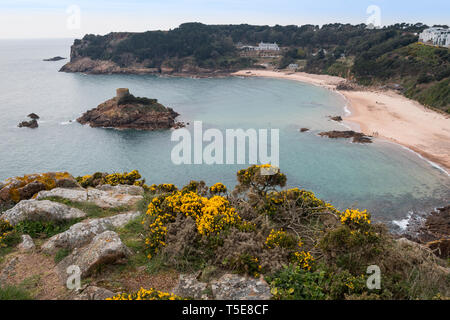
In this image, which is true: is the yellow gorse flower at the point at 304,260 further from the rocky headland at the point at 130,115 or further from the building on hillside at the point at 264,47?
the building on hillside at the point at 264,47

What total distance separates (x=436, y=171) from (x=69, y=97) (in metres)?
70.1

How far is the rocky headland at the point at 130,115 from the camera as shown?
49781 mm

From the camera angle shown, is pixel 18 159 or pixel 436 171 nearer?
pixel 436 171

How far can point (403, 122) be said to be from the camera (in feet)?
152

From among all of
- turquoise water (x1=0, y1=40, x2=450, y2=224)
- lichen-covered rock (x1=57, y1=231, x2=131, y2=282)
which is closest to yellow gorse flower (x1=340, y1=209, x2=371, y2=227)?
lichen-covered rock (x1=57, y1=231, x2=131, y2=282)

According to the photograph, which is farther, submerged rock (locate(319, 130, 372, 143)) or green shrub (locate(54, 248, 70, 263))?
submerged rock (locate(319, 130, 372, 143))

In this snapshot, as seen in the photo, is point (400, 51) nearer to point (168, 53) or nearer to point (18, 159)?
point (168, 53)

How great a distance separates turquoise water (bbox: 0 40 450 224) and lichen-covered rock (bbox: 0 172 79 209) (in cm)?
1567

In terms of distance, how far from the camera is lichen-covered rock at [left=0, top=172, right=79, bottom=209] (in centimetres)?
1288

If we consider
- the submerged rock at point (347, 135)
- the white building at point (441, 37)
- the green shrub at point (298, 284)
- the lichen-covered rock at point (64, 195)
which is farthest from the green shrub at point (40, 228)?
the white building at point (441, 37)

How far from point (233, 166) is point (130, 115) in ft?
83.5

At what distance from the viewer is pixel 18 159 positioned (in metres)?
36.3
